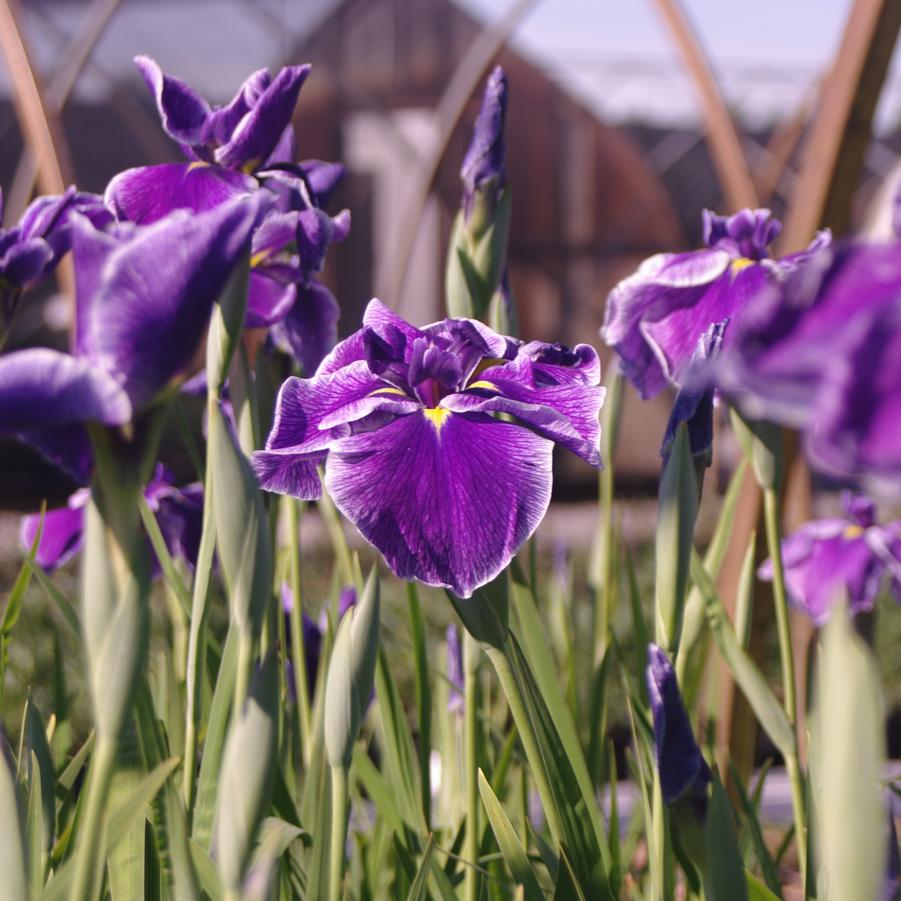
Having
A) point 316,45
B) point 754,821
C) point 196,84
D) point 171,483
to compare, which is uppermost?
point 316,45

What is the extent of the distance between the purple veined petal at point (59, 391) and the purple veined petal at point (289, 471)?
19cm

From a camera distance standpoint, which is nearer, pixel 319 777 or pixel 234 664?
pixel 234 664

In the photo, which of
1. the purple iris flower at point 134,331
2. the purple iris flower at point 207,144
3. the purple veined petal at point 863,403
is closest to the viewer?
the purple veined petal at point 863,403

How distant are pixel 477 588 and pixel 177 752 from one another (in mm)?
322

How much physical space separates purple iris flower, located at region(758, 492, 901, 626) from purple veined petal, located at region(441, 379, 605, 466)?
2.42ft

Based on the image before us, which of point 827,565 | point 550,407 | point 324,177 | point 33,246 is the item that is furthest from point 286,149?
point 827,565

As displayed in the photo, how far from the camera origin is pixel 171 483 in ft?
3.63

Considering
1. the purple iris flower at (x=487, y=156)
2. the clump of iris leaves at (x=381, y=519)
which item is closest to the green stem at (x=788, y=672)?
the clump of iris leaves at (x=381, y=519)

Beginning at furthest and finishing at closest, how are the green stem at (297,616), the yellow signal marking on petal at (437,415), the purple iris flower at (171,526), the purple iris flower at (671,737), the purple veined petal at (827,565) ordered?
the purple veined petal at (827,565), the purple iris flower at (171,526), the green stem at (297,616), the yellow signal marking on petal at (437,415), the purple iris flower at (671,737)

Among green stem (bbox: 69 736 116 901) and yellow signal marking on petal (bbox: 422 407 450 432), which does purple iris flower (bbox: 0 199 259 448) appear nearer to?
green stem (bbox: 69 736 116 901)

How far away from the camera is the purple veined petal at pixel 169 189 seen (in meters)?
0.70

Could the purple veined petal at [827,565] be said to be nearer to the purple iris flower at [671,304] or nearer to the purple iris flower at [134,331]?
the purple iris flower at [671,304]

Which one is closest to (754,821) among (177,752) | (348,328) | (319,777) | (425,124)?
(319,777)

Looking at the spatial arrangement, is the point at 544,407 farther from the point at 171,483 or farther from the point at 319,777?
the point at 171,483
